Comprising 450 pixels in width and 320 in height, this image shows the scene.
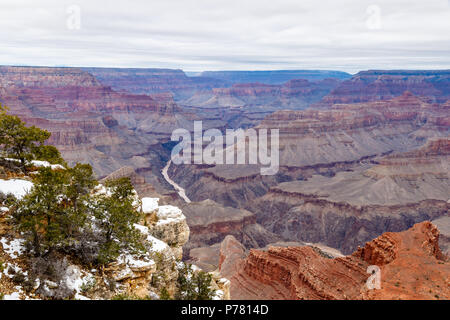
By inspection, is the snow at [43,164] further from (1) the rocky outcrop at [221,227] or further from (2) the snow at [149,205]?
(1) the rocky outcrop at [221,227]

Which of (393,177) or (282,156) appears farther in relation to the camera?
(282,156)

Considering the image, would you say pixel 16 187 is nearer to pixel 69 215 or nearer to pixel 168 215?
pixel 69 215

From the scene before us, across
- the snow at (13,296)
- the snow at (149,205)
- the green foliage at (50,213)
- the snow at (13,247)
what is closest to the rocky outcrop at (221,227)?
the snow at (149,205)

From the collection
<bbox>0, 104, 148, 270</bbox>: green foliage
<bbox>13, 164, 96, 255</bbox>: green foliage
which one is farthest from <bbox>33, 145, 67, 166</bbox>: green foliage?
<bbox>13, 164, 96, 255</bbox>: green foliage

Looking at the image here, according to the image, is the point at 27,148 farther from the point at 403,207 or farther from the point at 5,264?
the point at 403,207

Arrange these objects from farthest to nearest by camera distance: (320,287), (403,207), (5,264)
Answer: (403,207) → (320,287) → (5,264)

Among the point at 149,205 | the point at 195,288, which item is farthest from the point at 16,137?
the point at 195,288

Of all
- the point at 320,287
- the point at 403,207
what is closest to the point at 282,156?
the point at 403,207
